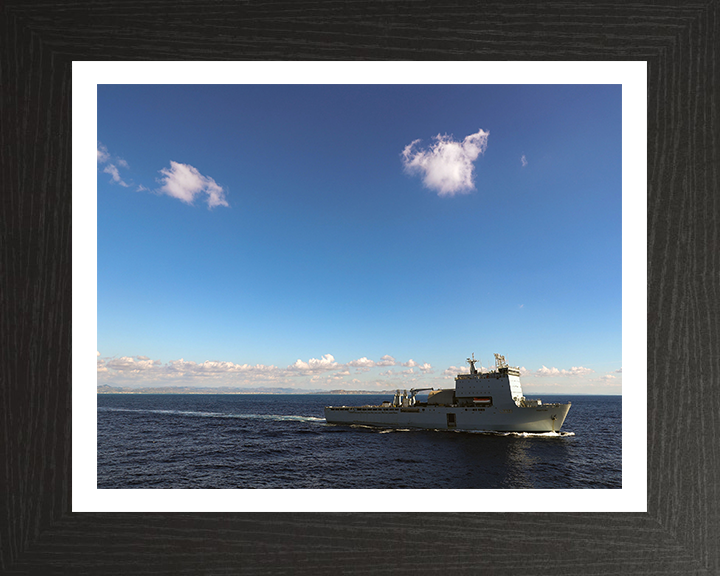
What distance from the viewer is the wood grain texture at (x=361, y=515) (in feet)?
5.05

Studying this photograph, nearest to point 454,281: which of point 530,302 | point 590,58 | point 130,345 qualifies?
Answer: point 530,302

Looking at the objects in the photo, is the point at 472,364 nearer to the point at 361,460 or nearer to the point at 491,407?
the point at 491,407

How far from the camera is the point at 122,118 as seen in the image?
482cm

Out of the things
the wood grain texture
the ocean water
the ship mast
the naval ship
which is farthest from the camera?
the ship mast

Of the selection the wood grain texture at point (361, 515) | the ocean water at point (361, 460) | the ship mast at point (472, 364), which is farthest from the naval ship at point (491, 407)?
the wood grain texture at point (361, 515)

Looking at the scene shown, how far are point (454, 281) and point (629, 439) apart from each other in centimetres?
1344

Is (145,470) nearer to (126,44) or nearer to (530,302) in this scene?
(126,44)

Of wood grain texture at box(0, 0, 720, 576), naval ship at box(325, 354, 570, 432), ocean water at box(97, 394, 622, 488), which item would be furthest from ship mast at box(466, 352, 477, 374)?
wood grain texture at box(0, 0, 720, 576)

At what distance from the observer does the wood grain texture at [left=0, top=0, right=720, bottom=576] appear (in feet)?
5.05

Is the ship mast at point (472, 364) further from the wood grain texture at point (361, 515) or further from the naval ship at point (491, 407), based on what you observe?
the wood grain texture at point (361, 515)

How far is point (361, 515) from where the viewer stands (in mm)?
1569

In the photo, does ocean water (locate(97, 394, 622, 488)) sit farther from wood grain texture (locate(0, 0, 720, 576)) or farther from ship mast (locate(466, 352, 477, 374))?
wood grain texture (locate(0, 0, 720, 576))

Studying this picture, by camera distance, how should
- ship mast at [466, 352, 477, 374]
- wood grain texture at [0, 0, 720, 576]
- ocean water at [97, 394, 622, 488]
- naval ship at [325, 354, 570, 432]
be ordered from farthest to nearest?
ship mast at [466, 352, 477, 374]
naval ship at [325, 354, 570, 432]
ocean water at [97, 394, 622, 488]
wood grain texture at [0, 0, 720, 576]

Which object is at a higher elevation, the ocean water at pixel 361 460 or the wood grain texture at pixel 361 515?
the wood grain texture at pixel 361 515
